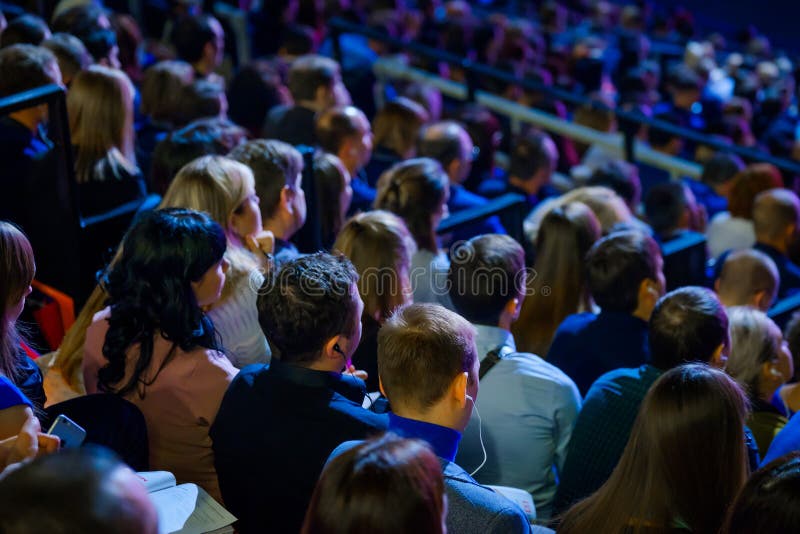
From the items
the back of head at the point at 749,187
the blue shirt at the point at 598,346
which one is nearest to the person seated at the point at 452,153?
the back of head at the point at 749,187

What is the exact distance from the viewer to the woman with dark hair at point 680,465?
2.12 meters

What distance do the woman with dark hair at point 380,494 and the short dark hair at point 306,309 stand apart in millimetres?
741

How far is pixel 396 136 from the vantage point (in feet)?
18.0

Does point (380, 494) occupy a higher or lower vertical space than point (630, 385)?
higher

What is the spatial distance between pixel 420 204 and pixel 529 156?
1.80 meters

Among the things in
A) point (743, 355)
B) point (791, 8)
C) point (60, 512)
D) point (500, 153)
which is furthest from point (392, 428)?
point (791, 8)

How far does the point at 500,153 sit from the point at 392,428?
534 cm

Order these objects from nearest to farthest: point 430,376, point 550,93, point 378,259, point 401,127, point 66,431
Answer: point 66,431
point 430,376
point 378,259
point 401,127
point 550,93

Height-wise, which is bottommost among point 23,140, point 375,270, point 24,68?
point 23,140

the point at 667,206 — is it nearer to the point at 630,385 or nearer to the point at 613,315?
the point at 613,315

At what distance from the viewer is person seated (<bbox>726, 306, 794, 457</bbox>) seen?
10.4ft

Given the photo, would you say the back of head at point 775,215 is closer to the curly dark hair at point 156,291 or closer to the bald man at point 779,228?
the bald man at point 779,228

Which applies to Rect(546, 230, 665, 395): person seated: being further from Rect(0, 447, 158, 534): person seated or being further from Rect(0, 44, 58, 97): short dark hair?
Rect(0, 44, 58, 97): short dark hair

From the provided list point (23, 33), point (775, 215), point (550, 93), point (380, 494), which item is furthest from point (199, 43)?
point (380, 494)
